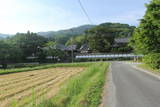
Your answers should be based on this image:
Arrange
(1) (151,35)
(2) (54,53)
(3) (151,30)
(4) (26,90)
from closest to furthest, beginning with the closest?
(4) (26,90) < (1) (151,35) < (3) (151,30) < (2) (54,53)

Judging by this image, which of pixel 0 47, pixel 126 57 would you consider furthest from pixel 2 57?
pixel 126 57

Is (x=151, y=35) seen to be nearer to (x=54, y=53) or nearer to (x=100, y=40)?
(x=100, y=40)

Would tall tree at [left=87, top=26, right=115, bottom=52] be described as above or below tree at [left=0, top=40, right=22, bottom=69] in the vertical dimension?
above

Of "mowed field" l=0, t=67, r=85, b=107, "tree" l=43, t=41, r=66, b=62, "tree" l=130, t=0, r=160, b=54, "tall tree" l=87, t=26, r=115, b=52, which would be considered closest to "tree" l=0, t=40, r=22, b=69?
"tree" l=43, t=41, r=66, b=62

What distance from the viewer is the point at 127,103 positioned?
6.88 m

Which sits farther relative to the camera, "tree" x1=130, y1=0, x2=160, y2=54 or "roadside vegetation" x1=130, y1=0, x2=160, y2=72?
"roadside vegetation" x1=130, y1=0, x2=160, y2=72

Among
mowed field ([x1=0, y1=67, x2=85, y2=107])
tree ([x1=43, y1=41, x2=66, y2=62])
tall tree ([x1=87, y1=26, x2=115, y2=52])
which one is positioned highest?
tall tree ([x1=87, y1=26, x2=115, y2=52])

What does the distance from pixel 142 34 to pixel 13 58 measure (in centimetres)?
3848

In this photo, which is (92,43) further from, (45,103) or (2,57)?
(45,103)

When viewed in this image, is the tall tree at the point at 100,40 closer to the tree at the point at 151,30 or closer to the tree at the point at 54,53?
the tree at the point at 54,53

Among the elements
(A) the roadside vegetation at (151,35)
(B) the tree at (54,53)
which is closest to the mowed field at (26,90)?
(A) the roadside vegetation at (151,35)

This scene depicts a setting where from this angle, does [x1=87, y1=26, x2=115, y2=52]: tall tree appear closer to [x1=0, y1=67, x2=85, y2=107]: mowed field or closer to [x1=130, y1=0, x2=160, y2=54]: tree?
[x1=130, y1=0, x2=160, y2=54]: tree

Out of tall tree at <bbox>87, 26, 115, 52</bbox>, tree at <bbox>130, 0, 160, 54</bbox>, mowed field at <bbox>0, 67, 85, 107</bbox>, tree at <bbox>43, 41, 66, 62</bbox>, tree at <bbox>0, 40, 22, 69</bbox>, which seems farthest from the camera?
tall tree at <bbox>87, 26, 115, 52</bbox>

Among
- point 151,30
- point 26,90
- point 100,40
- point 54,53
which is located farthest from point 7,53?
point 26,90
